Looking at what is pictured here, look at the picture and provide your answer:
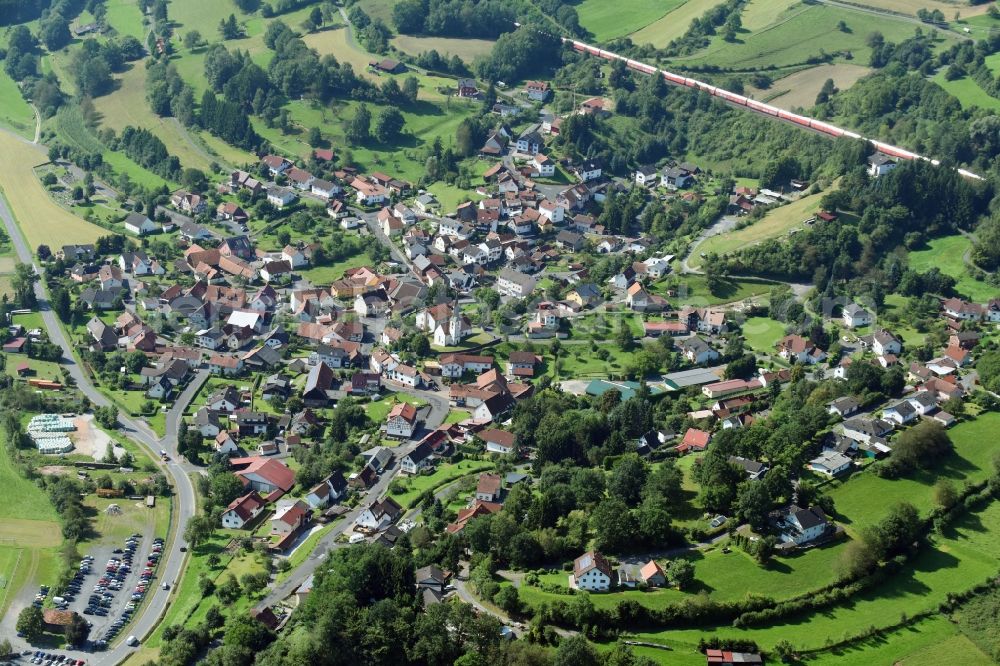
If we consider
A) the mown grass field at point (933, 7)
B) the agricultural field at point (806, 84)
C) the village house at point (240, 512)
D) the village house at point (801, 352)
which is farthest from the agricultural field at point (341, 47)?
the village house at point (240, 512)

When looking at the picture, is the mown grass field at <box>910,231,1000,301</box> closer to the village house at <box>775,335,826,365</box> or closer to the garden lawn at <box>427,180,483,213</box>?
the village house at <box>775,335,826,365</box>

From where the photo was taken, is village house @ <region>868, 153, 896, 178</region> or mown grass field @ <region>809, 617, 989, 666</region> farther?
village house @ <region>868, 153, 896, 178</region>

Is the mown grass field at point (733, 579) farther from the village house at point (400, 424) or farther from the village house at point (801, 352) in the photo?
the village house at point (801, 352)

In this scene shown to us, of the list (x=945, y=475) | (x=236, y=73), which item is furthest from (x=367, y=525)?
(x=236, y=73)

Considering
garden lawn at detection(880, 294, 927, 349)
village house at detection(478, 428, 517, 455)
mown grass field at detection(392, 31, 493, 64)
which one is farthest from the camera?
mown grass field at detection(392, 31, 493, 64)

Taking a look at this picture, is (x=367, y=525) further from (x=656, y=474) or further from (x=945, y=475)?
(x=945, y=475)

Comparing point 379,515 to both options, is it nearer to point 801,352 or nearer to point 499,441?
point 499,441

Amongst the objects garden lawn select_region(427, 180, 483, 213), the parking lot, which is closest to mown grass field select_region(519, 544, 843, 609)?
the parking lot
